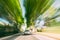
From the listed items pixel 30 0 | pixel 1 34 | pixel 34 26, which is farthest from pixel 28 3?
pixel 1 34

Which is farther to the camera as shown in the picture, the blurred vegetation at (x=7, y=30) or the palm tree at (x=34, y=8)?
the blurred vegetation at (x=7, y=30)

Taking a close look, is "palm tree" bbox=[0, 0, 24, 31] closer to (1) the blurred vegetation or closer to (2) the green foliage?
(2) the green foliage

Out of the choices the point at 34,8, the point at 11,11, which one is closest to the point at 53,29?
the point at 34,8

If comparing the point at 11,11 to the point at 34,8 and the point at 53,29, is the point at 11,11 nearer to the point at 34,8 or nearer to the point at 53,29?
the point at 34,8

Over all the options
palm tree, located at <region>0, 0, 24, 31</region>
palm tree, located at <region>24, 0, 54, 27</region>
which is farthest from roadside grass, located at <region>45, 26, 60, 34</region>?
palm tree, located at <region>0, 0, 24, 31</region>

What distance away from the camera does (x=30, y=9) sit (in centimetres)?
164

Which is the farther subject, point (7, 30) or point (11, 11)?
point (7, 30)

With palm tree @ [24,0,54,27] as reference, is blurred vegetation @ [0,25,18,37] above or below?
below

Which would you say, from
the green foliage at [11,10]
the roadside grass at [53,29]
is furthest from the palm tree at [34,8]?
the roadside grass at [53,29]

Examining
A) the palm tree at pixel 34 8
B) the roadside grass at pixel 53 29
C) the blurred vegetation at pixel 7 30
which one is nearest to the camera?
the palm tree at pixel 34 8

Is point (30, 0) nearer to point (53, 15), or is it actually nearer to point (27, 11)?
point (27, 11)

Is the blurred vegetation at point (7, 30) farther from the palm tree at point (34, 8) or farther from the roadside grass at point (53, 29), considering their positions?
the roadside grass at point (53, 29)

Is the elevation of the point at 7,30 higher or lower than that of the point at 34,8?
lower

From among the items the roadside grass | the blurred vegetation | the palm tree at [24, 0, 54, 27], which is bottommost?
the roadside grass
